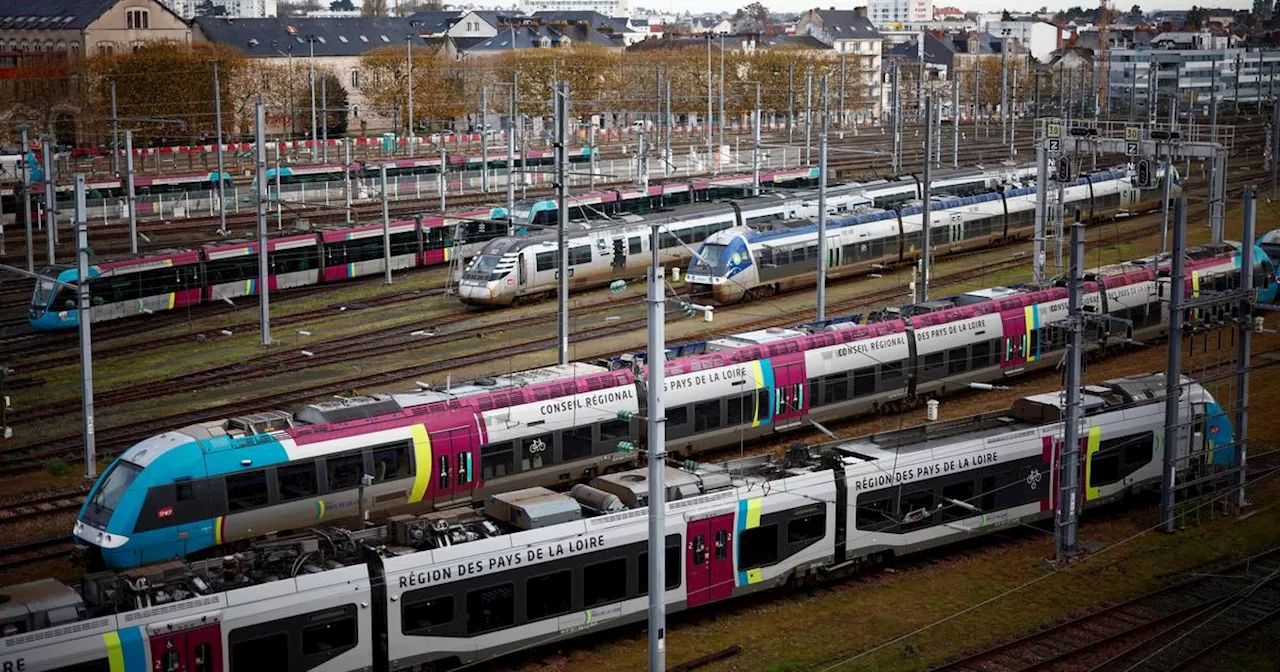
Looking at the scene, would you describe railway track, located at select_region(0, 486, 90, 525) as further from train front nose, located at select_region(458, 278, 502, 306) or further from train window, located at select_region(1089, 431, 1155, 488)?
train window, located at select_region(1089, 431, 1155, 488)

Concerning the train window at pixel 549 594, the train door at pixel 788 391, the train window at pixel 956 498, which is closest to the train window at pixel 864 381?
the train door at pixel 788 391

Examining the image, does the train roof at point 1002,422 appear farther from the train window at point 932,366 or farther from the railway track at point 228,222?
the railway track at point 228,222

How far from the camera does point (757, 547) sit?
2312 centimetres

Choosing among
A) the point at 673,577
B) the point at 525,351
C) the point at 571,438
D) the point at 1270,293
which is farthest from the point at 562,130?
the point at 1270,293

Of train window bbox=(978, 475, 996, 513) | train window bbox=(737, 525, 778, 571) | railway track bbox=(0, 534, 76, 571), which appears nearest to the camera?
train window bbox=(737, 525, 778, 571)

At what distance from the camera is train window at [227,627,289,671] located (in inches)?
728

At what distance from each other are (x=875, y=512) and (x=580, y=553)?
5846 mm

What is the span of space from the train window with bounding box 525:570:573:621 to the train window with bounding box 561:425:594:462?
22.8 ft

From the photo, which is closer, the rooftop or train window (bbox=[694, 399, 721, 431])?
train window (bbox=[694, 399, 721, 431])

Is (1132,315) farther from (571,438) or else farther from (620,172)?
(620,172)

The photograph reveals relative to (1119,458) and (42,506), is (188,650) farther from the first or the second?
(1119,458)

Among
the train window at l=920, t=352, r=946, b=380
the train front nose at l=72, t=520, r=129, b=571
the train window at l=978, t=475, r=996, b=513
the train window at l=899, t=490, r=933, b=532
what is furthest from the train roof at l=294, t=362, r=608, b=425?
the train window at l=920, t=352, r=946, b=380

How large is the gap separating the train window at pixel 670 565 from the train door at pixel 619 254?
28.1 metres

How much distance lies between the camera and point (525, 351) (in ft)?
135
